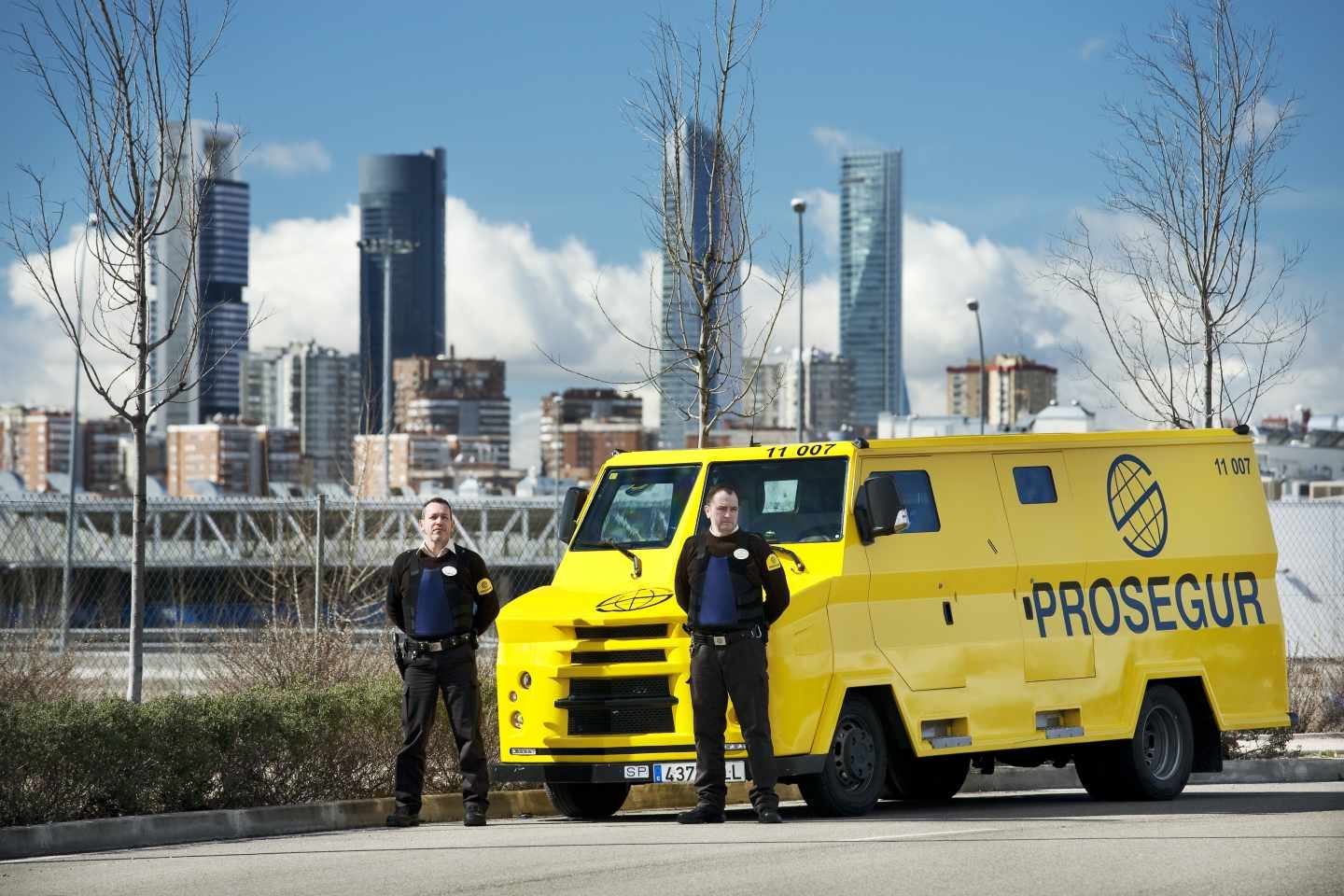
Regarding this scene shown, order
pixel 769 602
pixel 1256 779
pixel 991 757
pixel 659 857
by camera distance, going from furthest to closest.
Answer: pixel 1256 779 → pixel 991 757 → pixel 769 602 → pixel 659 857

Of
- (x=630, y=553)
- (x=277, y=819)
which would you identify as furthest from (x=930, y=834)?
(x=277, y=819)

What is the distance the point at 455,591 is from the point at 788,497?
2326 mm

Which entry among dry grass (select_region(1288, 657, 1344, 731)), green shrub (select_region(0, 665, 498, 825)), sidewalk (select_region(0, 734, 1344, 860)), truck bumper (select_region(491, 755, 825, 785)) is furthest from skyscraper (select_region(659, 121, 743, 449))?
dry grass (select_region(1288, 657, 1344, 731))

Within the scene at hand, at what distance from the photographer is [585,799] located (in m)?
13.5

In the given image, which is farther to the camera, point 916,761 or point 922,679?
point 916,761

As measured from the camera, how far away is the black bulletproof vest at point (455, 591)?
1291cm

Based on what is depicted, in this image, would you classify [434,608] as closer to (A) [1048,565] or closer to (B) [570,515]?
(B) [570,515]

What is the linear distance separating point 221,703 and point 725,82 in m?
7.61

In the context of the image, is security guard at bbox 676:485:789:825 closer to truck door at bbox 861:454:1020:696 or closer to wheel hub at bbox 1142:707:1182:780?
truck door at bbox 861:454:1020:696

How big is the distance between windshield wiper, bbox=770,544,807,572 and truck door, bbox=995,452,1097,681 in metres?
1.92

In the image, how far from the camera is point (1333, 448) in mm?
79688

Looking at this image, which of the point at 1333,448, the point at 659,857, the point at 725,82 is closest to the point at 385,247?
the point at 1333,448

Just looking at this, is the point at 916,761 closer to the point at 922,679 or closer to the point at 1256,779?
the point at 922,679

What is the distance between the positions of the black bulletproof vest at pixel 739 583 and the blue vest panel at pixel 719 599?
2cm
